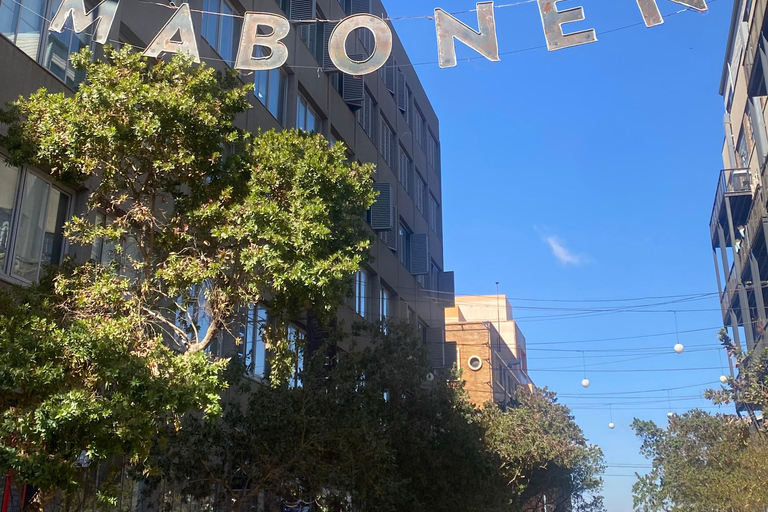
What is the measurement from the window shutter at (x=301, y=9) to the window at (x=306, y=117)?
247cm

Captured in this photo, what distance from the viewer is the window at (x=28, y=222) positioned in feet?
41.2

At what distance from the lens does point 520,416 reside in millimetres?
26922

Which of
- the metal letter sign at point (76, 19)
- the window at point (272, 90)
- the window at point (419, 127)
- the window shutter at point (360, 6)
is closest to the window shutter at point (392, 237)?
the window shutter at point (360, 6)

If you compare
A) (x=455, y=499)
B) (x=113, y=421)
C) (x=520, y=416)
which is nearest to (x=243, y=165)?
(x=113, y=421)

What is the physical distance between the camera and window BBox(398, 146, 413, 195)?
119ft

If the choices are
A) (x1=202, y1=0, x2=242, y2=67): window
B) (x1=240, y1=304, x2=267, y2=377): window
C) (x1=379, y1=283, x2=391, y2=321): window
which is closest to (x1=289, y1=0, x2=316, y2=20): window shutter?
(x1=202, y1=0, x2=242, y2=67): window

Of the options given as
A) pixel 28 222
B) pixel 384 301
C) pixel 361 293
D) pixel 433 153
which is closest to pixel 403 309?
pixel 384 301

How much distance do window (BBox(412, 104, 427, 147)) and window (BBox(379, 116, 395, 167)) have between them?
445 centimetres

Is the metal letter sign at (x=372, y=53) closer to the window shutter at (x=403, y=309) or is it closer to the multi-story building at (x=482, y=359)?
the window shutter at (x=403, y=309)

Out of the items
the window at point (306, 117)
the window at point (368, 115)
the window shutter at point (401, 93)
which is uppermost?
the window shutter at point (401, 93)

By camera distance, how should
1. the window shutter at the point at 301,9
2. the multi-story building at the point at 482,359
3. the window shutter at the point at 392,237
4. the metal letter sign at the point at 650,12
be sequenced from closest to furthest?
the metal letter sign at the point at 650,12 < the window shutter at the point at 301,9 < the window shutter at the point at 392,237 < the multi-story building at the point at 482,359

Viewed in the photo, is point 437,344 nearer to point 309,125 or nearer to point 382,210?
point 382,210

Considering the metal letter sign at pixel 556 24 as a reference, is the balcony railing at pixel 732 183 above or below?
above

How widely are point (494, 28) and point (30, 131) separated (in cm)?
643
